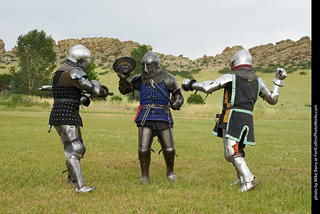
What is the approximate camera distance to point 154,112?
513 cm

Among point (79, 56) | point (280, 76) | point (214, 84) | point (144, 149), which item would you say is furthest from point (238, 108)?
point (79, 56)

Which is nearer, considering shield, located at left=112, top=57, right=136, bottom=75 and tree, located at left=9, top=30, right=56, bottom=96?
shield, located at left=112, top=57, right=136, bottom=75

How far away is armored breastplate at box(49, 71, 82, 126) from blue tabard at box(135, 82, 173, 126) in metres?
1.13

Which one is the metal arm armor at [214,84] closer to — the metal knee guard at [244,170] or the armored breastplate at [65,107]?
the metal knee guard at [244,170]

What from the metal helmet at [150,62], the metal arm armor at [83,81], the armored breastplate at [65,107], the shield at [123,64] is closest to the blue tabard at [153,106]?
the metal helmet at [150,62]

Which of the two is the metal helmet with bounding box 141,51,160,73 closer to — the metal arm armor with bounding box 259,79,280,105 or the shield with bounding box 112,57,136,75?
the shield with bounding box 112,57,136,75

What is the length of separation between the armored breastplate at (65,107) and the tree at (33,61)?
1288 inches

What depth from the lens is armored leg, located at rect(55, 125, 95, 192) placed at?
4391mm

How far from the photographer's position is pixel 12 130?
40.1 feet

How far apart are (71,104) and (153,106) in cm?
140

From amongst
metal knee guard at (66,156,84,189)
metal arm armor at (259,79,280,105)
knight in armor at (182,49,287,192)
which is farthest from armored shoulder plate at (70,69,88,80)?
metal arm armor at (259,79,280,105)

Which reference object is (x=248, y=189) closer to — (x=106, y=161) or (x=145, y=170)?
(x=145, y=170)

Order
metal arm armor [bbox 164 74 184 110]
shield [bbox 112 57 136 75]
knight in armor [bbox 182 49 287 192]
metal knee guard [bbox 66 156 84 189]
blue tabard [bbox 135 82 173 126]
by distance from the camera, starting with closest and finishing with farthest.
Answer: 1. metal knee guard [bbox 66 156 84 189]
2. knight in armor [bbox 182 49 287 192]
3. blue tabard [bbox 135 82 173 126]
4. metal arm armor [bbox 164 74 184 110]
5. shield [bbox 112 57 136 75]

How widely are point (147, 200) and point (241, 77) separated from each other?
8.04ft
